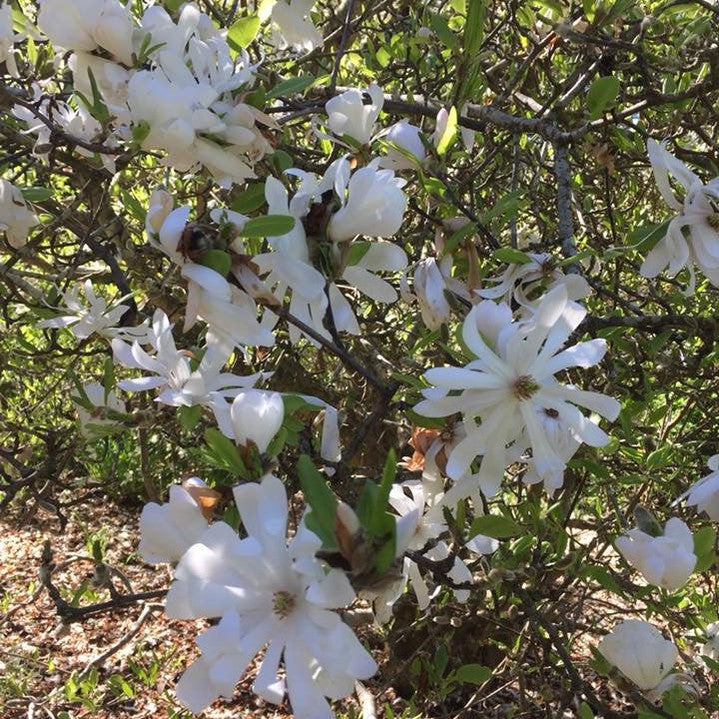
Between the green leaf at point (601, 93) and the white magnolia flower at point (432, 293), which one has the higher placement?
the green leaf at point (601, 93)

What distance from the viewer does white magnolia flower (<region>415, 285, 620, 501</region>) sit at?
0.87m

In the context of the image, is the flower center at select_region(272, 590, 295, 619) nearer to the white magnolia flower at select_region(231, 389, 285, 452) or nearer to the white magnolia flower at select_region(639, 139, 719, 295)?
the white magnolia flower at select_region(231, 389, 285, 452)

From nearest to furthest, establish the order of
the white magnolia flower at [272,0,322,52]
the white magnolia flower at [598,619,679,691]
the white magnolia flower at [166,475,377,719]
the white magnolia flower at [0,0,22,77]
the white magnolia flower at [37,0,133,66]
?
the white magnolia flower at [166,475,377,719], the white magnolia flower at [37,0,133,66], the white magnolia flower at [598,619,679,691], the white magnolia flower at [0,0,22,77], the white magnolia flower at [272,0,322,52]

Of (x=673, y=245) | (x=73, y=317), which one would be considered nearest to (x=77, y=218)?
(x=73, y=317)

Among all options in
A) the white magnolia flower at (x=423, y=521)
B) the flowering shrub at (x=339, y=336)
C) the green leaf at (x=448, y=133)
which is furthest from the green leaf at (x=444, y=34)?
the white magnolia flower at (x=423, y=521)

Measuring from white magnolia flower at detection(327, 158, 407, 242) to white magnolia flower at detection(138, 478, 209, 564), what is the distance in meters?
0.33

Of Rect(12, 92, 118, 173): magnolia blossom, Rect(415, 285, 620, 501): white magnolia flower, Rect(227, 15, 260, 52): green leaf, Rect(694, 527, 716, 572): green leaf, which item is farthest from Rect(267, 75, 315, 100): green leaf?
Rect(694, 527, 716, 572): green leaf

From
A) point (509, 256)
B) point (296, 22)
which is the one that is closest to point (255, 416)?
point (509, 256)

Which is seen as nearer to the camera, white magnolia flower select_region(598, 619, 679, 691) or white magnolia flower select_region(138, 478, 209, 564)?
white magnolia flower select_region(138, 478, 209, 564)

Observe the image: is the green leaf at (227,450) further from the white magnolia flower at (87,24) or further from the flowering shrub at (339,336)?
the white magnolia flower at (87,24)

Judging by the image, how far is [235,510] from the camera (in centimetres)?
86

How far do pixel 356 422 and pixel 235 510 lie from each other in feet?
4.32

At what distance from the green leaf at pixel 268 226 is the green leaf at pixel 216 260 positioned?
0.03m

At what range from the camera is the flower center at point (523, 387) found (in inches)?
34.5
